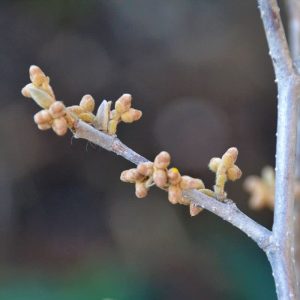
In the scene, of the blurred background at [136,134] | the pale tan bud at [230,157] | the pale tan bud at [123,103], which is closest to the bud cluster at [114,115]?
the pale tan bud at [123,103]

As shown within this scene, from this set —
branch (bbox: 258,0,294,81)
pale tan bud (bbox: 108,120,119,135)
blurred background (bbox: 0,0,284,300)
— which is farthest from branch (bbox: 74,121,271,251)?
blurred background (bbox: 0,0,284,300)

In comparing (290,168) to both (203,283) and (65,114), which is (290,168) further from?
(203,283)

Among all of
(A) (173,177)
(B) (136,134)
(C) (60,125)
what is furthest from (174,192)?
(B) (136,134)

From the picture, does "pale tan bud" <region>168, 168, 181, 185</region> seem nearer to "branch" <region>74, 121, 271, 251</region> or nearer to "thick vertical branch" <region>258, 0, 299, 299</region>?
"branch" <region>74, 121, 271, 251</region>

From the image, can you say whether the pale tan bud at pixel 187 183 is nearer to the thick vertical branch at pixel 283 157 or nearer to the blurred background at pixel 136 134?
the thick vertical branch at pixel 283 157

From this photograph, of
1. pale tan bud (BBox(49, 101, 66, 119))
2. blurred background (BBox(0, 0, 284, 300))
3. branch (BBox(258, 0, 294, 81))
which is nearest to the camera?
pale tan bud (BBox(49, 101, 66, 119))

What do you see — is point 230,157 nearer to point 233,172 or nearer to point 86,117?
point 233,172
